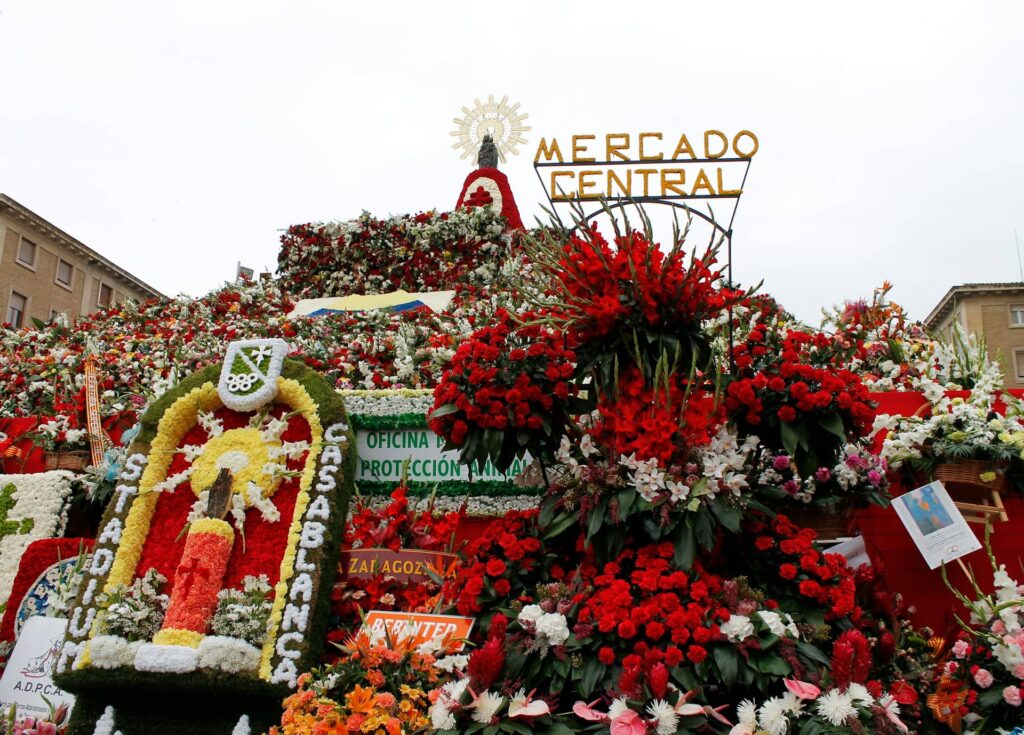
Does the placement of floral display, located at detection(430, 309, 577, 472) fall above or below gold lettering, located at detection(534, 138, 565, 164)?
below

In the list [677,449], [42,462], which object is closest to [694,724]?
[677,449]

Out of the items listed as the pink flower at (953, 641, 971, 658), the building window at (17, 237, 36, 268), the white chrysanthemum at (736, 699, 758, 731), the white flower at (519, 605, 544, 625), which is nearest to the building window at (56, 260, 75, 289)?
the building window at (17, 237, 36, 268)

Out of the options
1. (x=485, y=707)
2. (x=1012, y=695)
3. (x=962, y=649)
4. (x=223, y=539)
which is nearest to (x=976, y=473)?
(x=962, y=649)

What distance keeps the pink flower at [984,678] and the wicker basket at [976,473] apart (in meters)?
1.54

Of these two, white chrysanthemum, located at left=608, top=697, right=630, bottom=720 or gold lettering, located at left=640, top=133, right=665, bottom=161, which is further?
gold lettering, located at left=640, top=133, right=665, bottom=161

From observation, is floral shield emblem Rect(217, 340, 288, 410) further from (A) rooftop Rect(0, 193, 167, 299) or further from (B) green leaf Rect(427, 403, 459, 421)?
(A) rooftop Rect(0, 193, 167, 299)

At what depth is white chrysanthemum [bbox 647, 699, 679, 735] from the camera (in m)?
3.55

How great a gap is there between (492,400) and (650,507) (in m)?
1.07

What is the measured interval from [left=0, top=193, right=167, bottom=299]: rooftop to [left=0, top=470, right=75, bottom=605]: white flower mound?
24.0 meters

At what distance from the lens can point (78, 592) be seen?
5684 mm

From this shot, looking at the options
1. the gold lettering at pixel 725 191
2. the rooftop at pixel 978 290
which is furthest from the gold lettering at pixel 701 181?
the rooftop at pixel 978 290

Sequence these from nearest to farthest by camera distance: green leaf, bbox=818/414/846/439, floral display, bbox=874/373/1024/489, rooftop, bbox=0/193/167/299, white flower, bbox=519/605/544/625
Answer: white flower, bbox=519/605/544/625
green leaf, bbox=818/414/846/439
floral display, bbox=874/373/1024/489
rooftop, bbox=0/193/167/299

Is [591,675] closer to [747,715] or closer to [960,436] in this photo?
[747,715]

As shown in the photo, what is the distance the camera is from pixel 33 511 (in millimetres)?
7039
